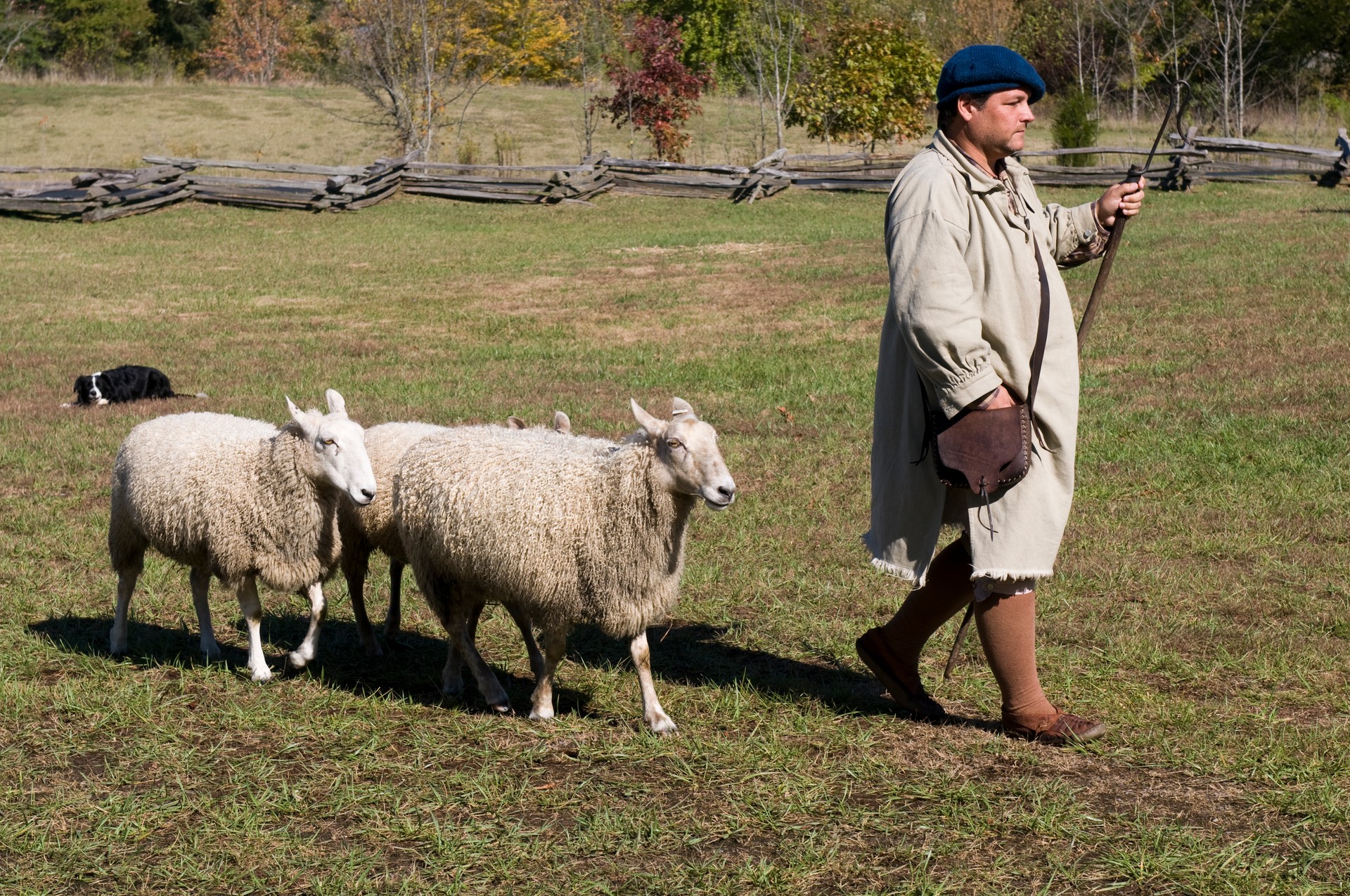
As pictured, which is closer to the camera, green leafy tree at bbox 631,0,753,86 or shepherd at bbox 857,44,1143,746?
shepherd at bbox 857,44,1143,746

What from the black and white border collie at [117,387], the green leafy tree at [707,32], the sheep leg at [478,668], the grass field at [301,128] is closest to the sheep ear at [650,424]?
the sheep leg at [478,668]

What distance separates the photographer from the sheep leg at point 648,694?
467cm

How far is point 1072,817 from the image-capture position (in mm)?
3877

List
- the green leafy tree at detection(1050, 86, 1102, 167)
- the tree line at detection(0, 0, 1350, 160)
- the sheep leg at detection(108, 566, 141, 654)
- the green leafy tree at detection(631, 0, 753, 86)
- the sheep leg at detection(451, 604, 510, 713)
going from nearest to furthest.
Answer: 1. the sheep leg at detection(451, 604, 510, 713)
2. the sheep leg at detection(108, 566, 141, 654)
3. the green leafy tree at detection(1050, 86, 1102, 167)
4. the tree line at detection(0, 0, 1350, 160)
5. the green leafy tree at detection(631, 0, 753, 86)

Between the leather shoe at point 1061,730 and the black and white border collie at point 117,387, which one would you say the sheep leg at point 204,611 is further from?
the black and white border collie at point 117,387

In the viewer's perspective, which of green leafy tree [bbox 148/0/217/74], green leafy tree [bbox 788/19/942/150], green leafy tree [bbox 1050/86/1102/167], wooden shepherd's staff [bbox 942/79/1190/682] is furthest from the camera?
green leafy tree [bbox 148/0/217/74]

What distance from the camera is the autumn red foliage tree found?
31.5 meters

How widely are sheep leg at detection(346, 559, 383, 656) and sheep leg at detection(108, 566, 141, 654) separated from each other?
38.4 inches

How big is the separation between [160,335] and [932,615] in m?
12.1

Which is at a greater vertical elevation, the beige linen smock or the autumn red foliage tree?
the autumn red foliage tree

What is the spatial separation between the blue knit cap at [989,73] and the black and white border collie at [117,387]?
8.53 meters

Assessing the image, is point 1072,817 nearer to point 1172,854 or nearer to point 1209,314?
point 1172,854

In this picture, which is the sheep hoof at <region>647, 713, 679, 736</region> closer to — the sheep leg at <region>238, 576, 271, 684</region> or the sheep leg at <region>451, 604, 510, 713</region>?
the sheep leg at <region>451, 604, 510, 713</region>

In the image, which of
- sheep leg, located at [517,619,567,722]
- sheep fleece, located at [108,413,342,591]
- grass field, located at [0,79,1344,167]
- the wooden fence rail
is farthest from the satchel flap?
grass field, located at [0,79,1344,167]
